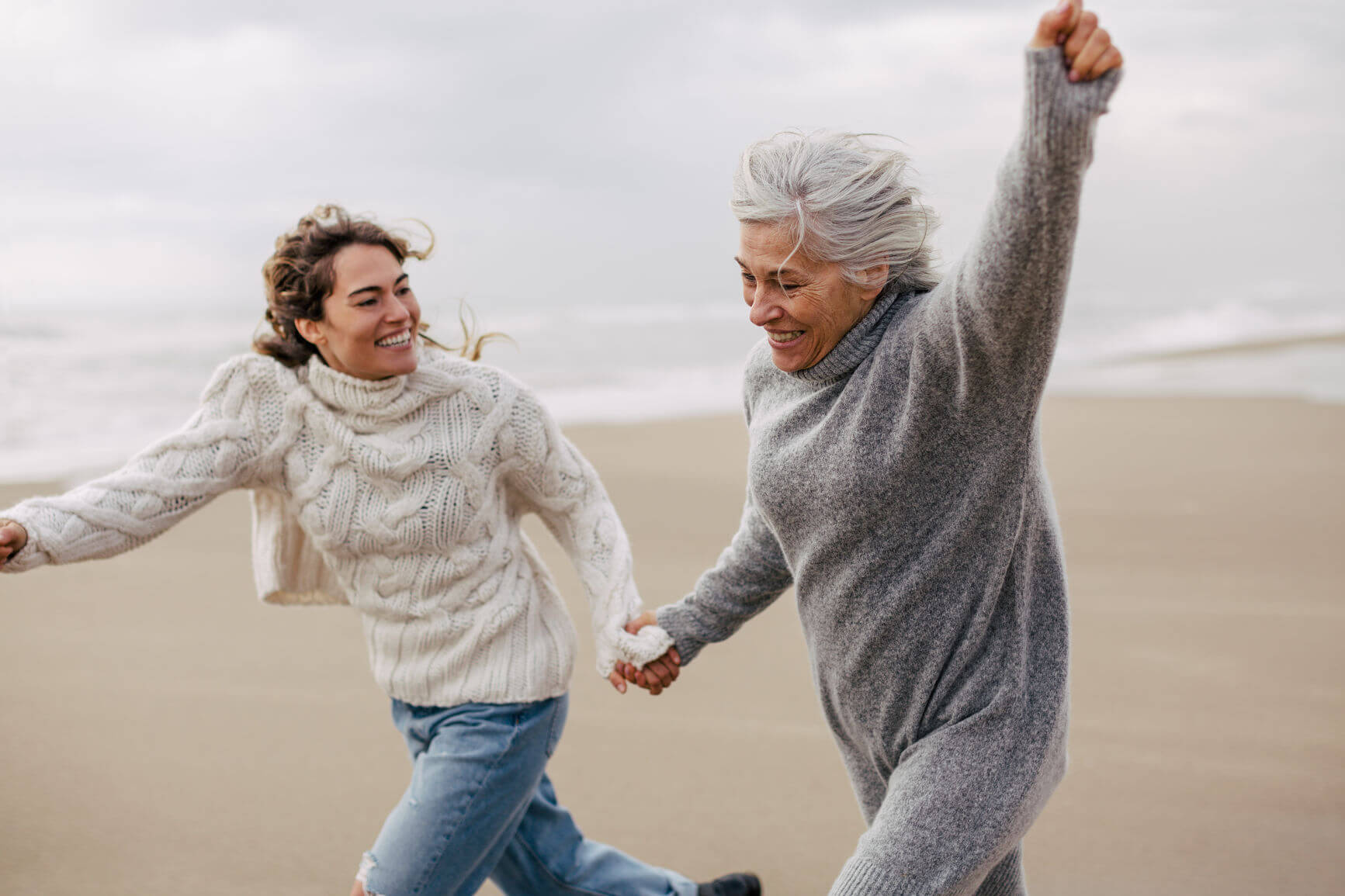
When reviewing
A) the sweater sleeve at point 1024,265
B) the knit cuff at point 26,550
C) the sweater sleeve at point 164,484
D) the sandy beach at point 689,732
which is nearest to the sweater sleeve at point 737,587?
the sweater sleeve at point 1024,265

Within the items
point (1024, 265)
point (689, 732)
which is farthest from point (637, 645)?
point (689, 732)

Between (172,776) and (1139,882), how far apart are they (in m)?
2.96

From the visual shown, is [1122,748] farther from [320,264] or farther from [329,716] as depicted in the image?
[320,264]

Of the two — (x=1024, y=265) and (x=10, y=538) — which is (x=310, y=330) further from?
(x=1024, y=265)

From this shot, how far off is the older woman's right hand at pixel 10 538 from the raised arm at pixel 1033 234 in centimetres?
182

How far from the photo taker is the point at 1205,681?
4.66m

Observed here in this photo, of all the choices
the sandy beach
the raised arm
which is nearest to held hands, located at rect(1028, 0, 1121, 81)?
the raised arm

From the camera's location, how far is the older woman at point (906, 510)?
6.38ft

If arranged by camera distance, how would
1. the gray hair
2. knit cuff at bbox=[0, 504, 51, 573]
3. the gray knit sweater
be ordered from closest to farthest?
the gray knit sweater → the gray hair → knit cuff at bbox=[0, 504, 51, 573]

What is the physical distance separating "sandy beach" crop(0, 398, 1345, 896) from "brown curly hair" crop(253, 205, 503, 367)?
63.8 inches

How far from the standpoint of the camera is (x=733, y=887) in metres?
3.25

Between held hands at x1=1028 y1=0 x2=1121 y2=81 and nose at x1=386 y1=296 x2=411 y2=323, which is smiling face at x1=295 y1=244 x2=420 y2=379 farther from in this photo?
held hands at x1=1028 y1=0 x2=1121 y2=81

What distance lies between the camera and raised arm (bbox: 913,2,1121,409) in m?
1.55

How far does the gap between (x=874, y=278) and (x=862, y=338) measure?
101mm
